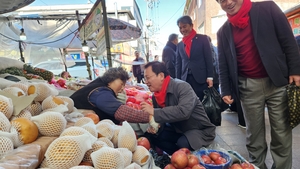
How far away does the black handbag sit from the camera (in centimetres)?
177

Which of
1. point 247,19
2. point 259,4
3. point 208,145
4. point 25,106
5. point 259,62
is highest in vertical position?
point 259,4

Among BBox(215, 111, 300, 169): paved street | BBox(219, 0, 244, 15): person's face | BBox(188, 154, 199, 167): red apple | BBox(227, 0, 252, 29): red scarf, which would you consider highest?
BBox(219, 0, 244, 15): person's face

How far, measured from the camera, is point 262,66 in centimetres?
195

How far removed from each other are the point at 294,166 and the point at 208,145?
1166 mm

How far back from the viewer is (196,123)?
84.7 inches

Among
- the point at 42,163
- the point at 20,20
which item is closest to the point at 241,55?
the point at 42,163

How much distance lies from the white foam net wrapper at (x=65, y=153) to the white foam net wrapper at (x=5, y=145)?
0.18 metres

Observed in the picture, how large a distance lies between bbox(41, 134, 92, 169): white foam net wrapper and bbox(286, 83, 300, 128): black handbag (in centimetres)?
178

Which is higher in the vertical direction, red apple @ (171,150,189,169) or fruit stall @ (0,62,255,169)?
fruit stall @ (0,62,255,169)

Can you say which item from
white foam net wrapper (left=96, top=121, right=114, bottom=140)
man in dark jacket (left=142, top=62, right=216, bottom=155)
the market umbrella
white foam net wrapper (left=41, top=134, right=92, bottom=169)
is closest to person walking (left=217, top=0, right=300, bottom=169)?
man in dark jacket (left=142, top=62, right=216, bottom=155)

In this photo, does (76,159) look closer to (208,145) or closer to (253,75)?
(208,145)

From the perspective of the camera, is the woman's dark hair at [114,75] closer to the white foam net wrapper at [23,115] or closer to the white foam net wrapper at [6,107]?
the white foam net wrapper at [23,115]

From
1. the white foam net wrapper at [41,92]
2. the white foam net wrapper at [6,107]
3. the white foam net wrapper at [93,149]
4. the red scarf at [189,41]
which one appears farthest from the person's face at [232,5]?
the white foam net wrapper at [6,107]

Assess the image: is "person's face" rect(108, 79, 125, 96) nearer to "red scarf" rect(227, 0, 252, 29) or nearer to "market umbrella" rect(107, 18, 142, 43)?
"red scarf" rect(227, 0, 252, 29)
